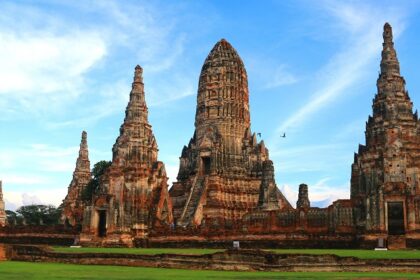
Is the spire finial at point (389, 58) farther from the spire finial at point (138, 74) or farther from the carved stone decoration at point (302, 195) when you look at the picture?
the spire finial at point (138, 74)

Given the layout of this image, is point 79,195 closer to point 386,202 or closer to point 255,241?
point 255,241

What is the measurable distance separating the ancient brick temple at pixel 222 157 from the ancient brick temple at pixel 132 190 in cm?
575

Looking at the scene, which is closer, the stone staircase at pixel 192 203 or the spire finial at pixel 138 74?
the spire finial at pixel 138 74

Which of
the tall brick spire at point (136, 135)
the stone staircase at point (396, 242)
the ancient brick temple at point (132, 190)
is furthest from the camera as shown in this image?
the tall brick spire at point (136, 135)

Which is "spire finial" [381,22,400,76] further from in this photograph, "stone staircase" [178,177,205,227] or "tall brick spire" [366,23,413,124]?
"stone staircase" [178,177,205,227]

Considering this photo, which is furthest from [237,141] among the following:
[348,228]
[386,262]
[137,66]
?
[386,262]

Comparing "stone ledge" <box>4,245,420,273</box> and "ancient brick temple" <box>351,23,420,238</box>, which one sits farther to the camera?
"ancient brick temple" <box>351,23,420,238</box>

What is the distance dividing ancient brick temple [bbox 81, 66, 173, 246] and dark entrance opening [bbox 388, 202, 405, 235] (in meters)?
16.6

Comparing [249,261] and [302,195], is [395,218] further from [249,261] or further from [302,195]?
[249,261]

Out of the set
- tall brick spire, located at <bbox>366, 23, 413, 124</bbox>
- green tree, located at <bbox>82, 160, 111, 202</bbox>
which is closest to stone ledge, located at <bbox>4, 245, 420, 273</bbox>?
tall brick spire, located at <bbox>366, 23, 413, 124</bbox>

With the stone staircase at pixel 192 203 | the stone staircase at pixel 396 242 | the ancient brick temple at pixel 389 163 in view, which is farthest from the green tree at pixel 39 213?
the stone staircase at pixel 396 242

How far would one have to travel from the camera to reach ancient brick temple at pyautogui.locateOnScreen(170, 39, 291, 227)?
165ft

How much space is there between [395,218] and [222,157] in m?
22.7

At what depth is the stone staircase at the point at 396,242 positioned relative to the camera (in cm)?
3038
